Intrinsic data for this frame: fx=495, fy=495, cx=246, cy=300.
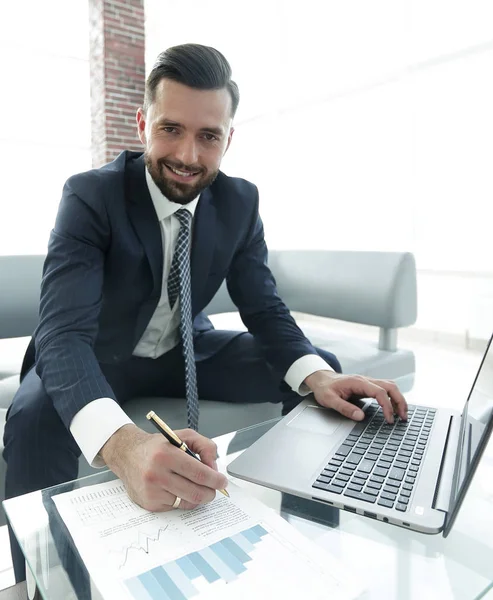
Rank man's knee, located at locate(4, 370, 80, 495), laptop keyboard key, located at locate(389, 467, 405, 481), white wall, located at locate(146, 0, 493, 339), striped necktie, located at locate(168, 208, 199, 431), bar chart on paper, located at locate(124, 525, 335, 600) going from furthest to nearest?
white wall, located at locate(146, 0, 493, 339)
striped necktie, located at locate(168, 208, 199, 431)
man's knee, located at locate(4, 370, 80, 495)
laptop keyboard key, located at locate(389, 467, 405, 481)
bar chart on paper, located at locate(124, 525, 335, 600)

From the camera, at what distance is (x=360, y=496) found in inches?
27.4

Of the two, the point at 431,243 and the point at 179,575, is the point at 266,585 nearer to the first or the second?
the point at 179,575

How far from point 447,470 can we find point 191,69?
3.24ft

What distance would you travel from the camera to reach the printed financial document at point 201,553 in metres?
0.52

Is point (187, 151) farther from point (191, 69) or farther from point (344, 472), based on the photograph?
point (344, 472)

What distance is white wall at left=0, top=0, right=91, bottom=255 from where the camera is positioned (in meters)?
6.24

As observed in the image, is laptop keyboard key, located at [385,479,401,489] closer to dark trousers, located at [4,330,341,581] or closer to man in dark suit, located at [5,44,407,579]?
man in dark suit, located at [5,44,407,579]

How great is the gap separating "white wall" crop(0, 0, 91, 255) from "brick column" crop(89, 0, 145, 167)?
1020 millimetres

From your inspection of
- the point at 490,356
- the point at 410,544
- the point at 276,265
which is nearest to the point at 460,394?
the point at 276,265

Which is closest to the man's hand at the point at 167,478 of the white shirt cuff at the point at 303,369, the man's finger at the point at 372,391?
the man's finger at the point at 372,391

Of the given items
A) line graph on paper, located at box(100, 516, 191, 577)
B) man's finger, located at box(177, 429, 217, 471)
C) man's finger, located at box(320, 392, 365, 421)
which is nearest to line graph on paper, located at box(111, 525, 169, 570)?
line graph on paper, located at box(100, 516, 191, 577)

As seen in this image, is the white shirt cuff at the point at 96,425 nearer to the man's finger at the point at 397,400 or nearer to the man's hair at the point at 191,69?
the man's finger at the point at 397,400

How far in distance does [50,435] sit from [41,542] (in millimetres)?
421

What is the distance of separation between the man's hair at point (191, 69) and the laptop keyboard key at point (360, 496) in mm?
926
